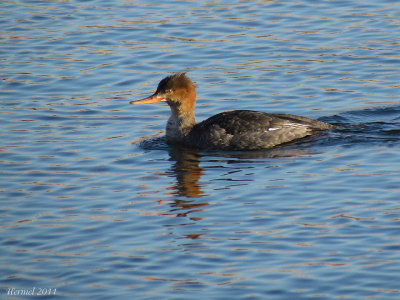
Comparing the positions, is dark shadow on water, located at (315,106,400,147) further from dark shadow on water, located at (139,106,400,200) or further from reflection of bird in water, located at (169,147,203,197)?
reflection of bird in water, located at (169,147,203,197)

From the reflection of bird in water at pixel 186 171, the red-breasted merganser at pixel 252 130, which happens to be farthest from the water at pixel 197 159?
the red-breasted merganser at pixel 252 130

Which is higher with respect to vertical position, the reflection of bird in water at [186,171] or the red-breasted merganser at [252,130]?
the red-breasted merganser at [252,130]

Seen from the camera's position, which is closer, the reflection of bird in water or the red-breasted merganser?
the reflection of bird in water

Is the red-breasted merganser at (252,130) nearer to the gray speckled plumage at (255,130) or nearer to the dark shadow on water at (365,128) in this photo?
the gray speckled plumage at (255,130)

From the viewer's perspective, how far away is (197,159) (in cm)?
1274

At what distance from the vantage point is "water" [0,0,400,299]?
28.8 ft

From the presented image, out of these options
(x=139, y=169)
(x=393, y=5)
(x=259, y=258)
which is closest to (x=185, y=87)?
(x=139, y=169)

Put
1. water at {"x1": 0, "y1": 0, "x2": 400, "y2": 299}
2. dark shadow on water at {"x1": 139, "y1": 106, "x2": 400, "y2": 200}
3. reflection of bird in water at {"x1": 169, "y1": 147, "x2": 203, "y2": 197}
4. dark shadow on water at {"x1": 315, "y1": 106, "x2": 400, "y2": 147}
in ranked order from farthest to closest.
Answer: dark shadow on water at {"x1": 315, "y1": 106, "x2": 400, "y2": 147} → dark shadow on water at {"x1": 139, "y1": 106, "x2": 400, "y2": 200} → reflection of bird in water at {"x1": 169, "y1": 147, "x2": 203, "y2": 197} → water at {"x1": 0, "y1": 0, "x2": 400, "y2": 299}

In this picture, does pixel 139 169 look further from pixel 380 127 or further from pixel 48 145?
pixel 380 127

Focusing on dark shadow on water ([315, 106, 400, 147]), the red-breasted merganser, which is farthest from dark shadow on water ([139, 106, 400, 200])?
the red-breasted merganser

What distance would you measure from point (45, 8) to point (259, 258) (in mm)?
12829

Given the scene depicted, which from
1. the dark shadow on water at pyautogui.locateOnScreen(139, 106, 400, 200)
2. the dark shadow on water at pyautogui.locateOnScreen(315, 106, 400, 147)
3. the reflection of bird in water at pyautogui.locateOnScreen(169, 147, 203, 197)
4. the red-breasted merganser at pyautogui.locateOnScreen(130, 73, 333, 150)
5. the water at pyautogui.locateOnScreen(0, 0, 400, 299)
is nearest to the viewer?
the water at pyautogui.locateOnScreen(0, 0, 400, 299)

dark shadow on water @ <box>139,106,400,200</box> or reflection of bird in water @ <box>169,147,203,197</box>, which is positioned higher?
dark shadow on water @ <box>139,106,400,200</box>

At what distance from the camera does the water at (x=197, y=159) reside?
8.77m
